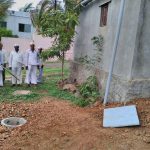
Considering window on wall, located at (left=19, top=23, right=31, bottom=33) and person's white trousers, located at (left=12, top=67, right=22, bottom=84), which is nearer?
person's white trousers, located at (left=12, top=67, right=22, bottom=84)

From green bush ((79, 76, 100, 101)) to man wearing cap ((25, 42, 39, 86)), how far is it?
3510 millimetres

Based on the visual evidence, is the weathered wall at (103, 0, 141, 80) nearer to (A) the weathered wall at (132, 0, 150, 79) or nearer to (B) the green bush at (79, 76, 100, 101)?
(A) the weathered wall at (132, 0, 150, 79)

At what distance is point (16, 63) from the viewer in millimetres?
13562

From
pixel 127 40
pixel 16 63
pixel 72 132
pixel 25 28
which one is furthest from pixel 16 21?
pixel 72 132

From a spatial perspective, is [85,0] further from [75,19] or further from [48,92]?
[48,92]

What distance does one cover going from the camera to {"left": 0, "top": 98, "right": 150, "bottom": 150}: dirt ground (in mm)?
6248

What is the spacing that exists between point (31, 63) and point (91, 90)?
399 centimetres

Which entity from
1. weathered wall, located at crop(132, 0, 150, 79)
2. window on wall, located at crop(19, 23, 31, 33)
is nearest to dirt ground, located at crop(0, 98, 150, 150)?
weathered wall, located at crop(132, 0, 150, 79)

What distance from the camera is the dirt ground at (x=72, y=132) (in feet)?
20.5

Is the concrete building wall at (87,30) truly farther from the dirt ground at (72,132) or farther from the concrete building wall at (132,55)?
the dirt ground at (72,132)

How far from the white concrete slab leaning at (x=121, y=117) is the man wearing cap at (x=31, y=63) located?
6.19 meters

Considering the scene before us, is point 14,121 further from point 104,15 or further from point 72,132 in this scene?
point 104,15

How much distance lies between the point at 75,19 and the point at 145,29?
215 inches

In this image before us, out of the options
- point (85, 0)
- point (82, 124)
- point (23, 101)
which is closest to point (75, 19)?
point (85, 0)
